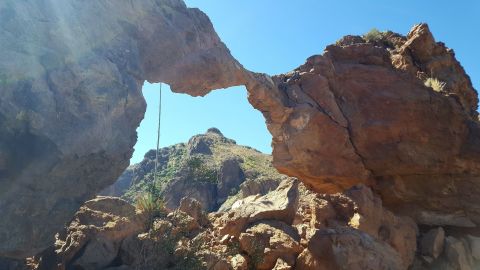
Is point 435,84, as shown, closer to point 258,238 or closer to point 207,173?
point 258,238

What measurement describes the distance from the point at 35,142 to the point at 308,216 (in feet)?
34.9

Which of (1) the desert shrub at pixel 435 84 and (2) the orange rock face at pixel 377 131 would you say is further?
(1) the desert shrub at pixel 435 84

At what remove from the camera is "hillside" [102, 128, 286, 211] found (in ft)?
124

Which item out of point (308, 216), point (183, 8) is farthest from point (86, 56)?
point (308, 216)

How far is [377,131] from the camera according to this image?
15938mm

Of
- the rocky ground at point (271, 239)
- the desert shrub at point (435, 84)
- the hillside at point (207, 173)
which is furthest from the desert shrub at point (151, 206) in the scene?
the hillside at point (207, 173)

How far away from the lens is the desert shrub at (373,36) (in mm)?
18375

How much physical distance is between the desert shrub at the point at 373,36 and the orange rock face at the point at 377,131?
1.63m

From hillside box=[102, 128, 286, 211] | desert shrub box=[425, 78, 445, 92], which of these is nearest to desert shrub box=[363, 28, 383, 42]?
desert shrub box=[425, 78, 445, 92]

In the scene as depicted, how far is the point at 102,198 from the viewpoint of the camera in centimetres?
1255

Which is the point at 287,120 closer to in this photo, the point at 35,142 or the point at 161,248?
the point at 161,248

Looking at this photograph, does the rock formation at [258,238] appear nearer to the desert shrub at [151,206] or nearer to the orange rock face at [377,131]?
the desert shrub at [151,206]

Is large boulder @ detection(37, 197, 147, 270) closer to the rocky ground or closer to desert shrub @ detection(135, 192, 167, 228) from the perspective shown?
the rocky ground

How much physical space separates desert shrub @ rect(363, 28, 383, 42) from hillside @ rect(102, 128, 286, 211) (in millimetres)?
17313
